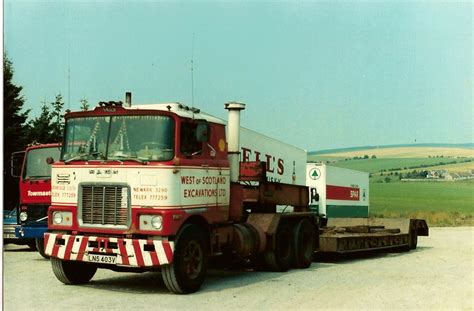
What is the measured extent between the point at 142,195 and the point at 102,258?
1.13m

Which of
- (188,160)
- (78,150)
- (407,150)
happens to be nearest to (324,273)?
(188,160)

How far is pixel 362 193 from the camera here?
116 ft

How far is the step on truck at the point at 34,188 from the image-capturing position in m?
14.3

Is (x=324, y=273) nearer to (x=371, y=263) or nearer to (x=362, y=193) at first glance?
(x=371, y=263)

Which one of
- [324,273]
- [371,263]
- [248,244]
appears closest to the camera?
[248,244]

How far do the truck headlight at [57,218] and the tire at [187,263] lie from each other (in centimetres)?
184

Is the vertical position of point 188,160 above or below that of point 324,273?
above

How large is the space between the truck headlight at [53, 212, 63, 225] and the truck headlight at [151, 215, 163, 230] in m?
1.65

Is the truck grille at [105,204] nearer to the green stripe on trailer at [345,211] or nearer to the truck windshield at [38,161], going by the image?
the truck windshield at [38,161]

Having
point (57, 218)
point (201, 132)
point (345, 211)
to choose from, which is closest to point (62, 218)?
point (57, 218)

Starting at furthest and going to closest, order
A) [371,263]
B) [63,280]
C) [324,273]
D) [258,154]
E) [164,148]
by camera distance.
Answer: [258,154] → [371,263] → [324,273] → [63,280] → [164,148]

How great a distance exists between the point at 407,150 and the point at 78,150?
64.5 m

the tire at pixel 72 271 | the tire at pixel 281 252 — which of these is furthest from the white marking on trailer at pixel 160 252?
the tire at pixel 281 252

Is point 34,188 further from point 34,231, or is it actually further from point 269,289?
point 269,289
